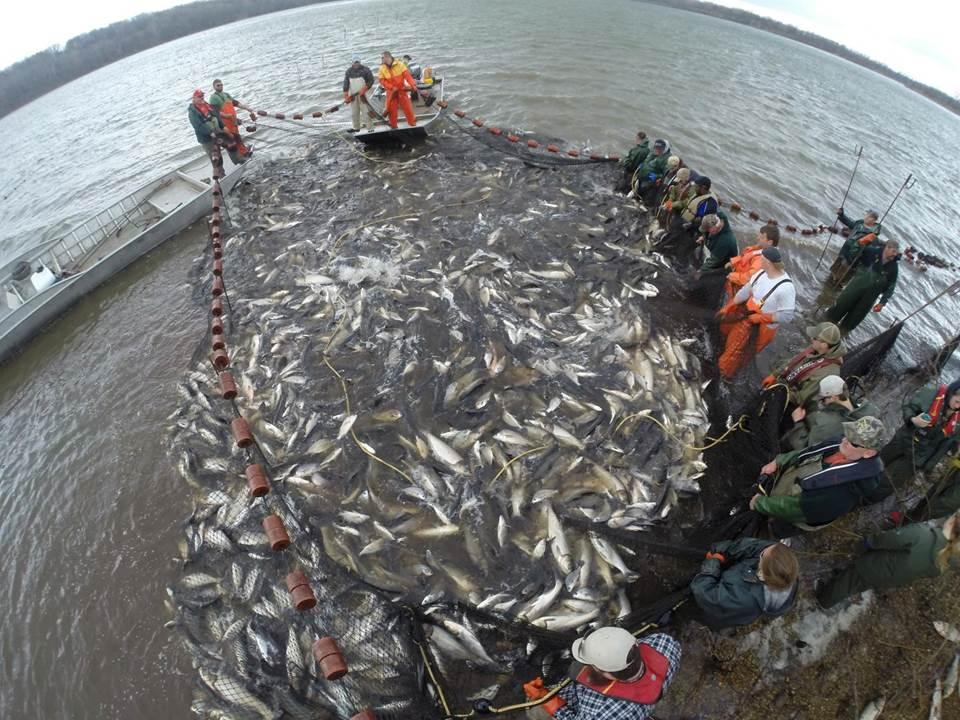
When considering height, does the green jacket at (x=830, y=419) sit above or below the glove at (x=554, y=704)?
above

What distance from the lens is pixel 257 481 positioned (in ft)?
15.6

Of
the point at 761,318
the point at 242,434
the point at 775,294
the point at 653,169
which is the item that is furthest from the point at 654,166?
the point at 242,434

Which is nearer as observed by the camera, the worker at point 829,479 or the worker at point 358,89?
the worker at point 829,479

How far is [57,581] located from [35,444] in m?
2.79

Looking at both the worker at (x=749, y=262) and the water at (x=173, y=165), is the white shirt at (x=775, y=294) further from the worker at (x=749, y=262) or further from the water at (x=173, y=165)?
the water at (x=173, y=165)

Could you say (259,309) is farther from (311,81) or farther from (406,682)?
(311,81)

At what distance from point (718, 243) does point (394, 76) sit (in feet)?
29.1

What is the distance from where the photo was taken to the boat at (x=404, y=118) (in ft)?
41.1

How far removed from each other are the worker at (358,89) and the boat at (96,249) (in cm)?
342

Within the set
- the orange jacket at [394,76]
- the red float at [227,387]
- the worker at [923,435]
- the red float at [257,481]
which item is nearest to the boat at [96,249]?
the orange jacket at [394,76]

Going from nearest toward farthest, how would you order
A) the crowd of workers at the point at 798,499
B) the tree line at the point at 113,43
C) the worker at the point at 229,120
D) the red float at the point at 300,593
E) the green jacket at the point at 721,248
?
the crowd of workers at the point at 798,499 → the red float at the point at 300,593 → the green jacket at the point at 721,248 → the worker at the point at 229,120 → the tree line at the point at 113,43

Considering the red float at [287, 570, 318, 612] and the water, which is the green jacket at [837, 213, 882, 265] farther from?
the red float at [287, 570, 318, 612]

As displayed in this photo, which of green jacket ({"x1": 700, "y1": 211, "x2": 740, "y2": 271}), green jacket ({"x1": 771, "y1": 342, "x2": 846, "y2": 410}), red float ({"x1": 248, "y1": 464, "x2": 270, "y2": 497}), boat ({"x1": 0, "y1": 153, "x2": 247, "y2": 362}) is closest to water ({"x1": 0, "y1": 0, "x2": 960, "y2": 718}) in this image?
boat ({"x1": 0, "y1": 153, "x2": 247, "y2": 362})

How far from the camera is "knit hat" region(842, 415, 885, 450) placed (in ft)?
11.5
